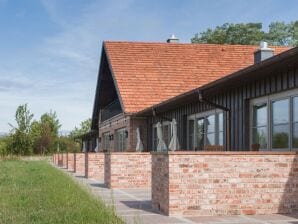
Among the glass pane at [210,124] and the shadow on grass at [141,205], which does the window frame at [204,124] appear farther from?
the shadow on grass at [141,205]

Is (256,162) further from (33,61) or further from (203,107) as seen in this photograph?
(33,61)

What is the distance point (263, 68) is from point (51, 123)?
5998 cm

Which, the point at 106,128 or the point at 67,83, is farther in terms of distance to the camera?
the point at 67,83

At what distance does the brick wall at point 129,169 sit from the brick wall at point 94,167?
18.4 ft

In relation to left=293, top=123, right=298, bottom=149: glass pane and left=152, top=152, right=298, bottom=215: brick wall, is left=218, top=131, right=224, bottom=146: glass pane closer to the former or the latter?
left=293, top=123, right=298, bottom=149: glass pane

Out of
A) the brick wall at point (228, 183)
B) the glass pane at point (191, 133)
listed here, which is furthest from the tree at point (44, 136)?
the brick wall at point (228, 183)

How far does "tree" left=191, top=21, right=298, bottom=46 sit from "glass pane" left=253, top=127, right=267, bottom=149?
3591 cm

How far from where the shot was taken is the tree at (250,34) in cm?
4966

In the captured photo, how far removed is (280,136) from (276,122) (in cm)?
36

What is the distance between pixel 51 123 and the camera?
230ft

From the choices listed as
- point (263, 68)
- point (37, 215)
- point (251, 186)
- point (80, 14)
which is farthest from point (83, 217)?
point (80, 14)

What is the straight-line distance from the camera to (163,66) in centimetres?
2788

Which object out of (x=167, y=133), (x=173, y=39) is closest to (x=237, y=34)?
Result: (x=173, y=39)

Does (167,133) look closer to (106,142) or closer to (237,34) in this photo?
(106,142)
